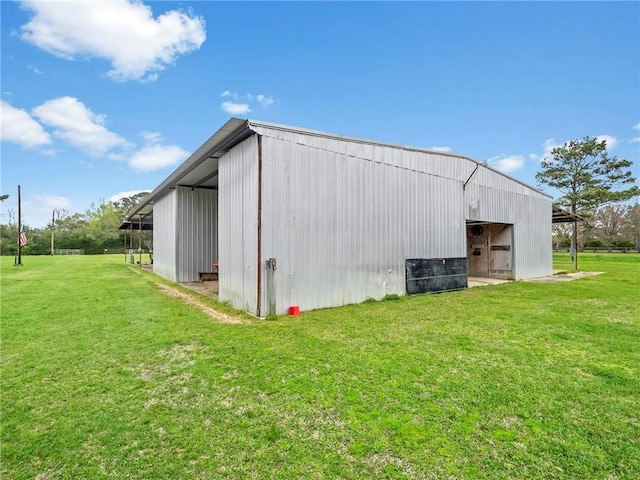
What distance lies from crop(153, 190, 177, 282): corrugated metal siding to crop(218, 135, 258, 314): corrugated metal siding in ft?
15.8

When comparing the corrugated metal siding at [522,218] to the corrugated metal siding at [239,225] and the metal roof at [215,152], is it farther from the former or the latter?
the corrugated metal siding at [239,225]

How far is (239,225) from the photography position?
685 cm

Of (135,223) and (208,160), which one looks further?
(135,223)

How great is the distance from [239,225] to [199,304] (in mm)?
2105

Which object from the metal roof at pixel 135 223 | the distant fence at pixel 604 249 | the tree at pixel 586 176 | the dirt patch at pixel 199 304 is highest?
the tree at pixel 586 176

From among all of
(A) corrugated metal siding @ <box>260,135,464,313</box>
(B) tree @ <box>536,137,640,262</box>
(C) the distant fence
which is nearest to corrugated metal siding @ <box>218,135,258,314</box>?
(A) corrugated metal siding @ <box>260,135,464,313</box>

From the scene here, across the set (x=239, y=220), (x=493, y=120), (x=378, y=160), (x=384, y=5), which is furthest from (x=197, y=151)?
(x=493, y=120)

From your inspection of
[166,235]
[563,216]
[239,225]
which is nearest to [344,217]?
[239,225]

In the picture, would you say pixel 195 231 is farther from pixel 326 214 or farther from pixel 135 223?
pixel 135 223

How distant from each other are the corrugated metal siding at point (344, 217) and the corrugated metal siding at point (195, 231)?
6.35 m

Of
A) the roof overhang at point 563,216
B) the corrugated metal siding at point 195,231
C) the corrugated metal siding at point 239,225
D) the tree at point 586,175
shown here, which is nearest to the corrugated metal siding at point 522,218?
the roof overhang at point 563,216

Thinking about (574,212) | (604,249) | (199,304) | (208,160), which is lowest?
(199,304)

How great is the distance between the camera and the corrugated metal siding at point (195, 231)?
37.1ft

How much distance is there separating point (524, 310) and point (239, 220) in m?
6.16
